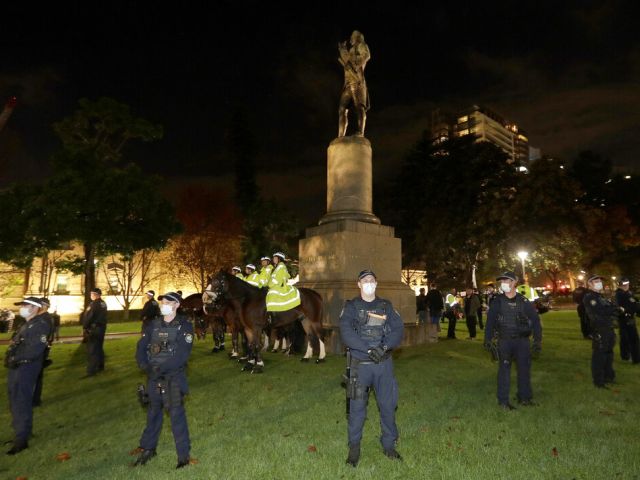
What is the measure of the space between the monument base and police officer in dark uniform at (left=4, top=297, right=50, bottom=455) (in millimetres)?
8406

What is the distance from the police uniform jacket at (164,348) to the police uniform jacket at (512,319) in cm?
477

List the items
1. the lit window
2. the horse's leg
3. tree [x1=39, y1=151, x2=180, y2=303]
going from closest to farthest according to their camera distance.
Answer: the horse's leg
tree [x1=39, y1=151, x2=180, y2=303]
the lit window

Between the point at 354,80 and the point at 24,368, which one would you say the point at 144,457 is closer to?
the point at 24,368

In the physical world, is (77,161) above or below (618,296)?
above

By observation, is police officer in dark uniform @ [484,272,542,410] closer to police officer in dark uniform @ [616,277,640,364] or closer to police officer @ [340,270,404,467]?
police officer @ [340,270,404,467]

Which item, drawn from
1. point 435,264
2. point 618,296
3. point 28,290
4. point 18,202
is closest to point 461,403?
point 618,296

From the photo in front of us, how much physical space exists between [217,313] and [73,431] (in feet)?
21.9

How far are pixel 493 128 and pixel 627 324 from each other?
149 m

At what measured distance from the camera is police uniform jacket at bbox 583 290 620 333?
8789mm

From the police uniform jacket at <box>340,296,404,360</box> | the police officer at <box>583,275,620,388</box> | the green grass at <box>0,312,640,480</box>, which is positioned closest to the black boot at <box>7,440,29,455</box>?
the green grass at <box>0,312,640,480</box>

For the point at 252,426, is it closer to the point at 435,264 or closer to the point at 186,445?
the point at 186,445

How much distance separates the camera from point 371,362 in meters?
5.23

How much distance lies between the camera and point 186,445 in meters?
5.28

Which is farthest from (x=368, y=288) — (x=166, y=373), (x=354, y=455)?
(x=166, y=373)
